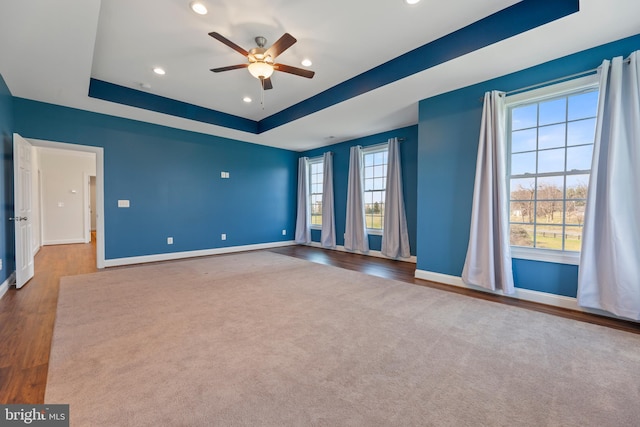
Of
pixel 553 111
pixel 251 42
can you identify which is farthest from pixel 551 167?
pixel 251 42

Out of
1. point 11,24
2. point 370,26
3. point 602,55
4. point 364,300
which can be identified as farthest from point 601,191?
point 11,24

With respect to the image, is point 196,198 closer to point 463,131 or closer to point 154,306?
point 154,306

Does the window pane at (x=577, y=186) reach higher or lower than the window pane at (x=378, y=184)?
lower

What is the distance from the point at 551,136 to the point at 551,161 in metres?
0.28

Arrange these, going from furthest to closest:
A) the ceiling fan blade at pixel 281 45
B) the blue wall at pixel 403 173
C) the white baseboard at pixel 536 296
Result: the blue wall at pixel 403 173, the white baseboard at pixel 536 296, the ceiling fan blade at pixel 281 45

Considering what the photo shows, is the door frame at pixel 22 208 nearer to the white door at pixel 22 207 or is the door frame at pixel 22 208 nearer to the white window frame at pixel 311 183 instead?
the white door at pixel 22 207

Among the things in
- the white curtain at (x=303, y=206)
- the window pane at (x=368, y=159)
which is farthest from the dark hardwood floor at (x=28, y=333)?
the window pane at (x=368, y=159)

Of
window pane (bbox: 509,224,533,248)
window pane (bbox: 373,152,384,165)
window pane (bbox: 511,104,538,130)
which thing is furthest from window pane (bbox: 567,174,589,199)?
window pane (bbox: 373,152,384,165)

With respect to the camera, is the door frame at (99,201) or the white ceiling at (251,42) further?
the door frame at (99,201)

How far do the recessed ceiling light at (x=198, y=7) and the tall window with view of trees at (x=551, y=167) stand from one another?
3.52 meters

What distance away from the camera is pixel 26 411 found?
1.35m

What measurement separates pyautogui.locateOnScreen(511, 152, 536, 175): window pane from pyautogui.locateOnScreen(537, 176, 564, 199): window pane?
0.16 m

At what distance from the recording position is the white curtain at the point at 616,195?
233cm

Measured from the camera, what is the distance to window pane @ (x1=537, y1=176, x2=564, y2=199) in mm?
2938
